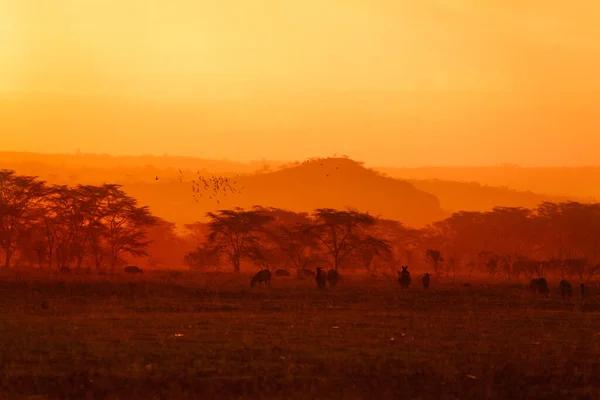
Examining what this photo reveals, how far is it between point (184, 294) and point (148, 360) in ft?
78.0

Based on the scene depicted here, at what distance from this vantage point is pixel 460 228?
127 meters

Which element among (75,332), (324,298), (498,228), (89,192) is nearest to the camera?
(75,332)

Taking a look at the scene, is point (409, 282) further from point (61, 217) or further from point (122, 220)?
point (122, 220)

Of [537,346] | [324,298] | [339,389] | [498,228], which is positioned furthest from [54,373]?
[498,228]

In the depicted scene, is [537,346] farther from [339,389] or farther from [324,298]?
[324,298]

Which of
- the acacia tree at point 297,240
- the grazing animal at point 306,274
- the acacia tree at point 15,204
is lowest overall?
the grazing animal at point 306,274

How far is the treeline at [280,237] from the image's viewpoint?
7394 cm

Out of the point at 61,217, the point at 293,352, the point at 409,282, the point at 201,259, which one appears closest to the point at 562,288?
the point at 409,282

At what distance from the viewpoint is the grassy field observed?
53.1ft

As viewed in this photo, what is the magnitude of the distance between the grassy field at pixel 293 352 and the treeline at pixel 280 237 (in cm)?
3480

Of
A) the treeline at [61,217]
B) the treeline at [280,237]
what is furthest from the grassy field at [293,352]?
the treeline at [61,217]

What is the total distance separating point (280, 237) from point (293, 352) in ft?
194

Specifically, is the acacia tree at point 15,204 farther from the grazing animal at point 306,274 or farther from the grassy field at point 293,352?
the grassy field at point 293,352

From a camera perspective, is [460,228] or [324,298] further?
[460,228]
